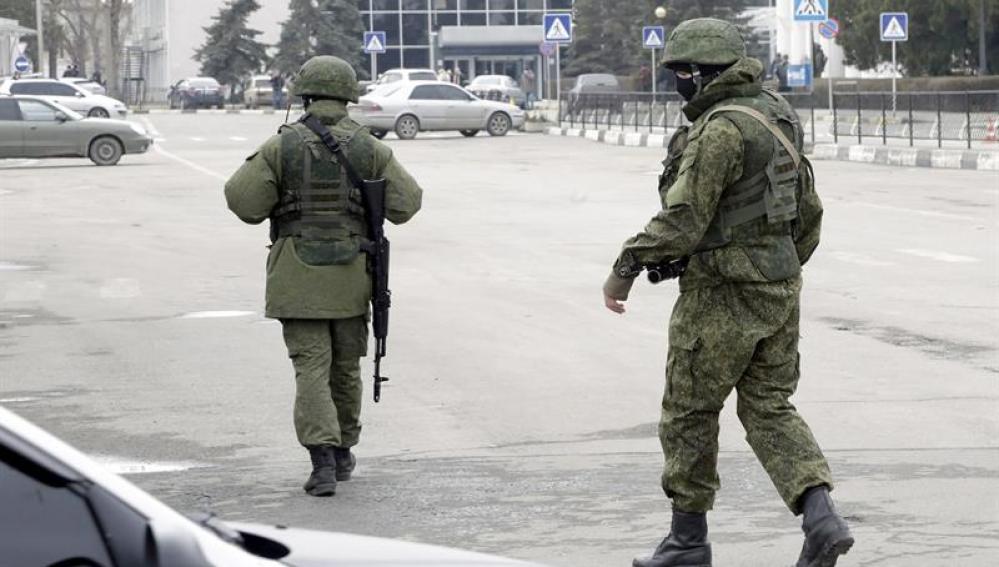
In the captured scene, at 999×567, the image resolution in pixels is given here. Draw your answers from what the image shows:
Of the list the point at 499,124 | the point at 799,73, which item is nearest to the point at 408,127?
the point at 499,124

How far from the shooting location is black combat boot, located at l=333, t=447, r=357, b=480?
7.60m

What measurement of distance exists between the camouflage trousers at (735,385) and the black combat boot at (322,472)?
1.89 metres

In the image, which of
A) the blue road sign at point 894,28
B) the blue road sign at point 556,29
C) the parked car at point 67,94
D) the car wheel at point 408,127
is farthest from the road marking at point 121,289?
the parked car at point 67,94

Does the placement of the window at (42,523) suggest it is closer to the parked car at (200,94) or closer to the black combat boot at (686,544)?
the black combat boot at (686,544)

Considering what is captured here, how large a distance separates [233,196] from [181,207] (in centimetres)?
1645

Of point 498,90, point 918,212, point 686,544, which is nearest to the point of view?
point 686,544

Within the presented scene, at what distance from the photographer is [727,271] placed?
18.7 ft

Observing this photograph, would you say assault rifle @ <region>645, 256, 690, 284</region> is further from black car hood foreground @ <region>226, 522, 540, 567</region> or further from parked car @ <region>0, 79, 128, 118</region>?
parked car @ <region>0, 79, 128, 118</region>

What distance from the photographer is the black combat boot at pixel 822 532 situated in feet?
18.1

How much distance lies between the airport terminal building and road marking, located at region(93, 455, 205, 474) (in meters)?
87.0

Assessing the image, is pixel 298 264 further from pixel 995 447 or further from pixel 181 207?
pixel 181 207

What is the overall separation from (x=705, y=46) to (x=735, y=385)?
3.36 ft

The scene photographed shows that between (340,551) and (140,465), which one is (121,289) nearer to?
(140,465)

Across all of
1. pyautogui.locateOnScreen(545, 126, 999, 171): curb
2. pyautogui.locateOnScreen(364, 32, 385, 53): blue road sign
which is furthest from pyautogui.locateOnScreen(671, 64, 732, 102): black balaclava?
pyautogui.locateOnScreen(364, 32, 385, 53): blue road sign
